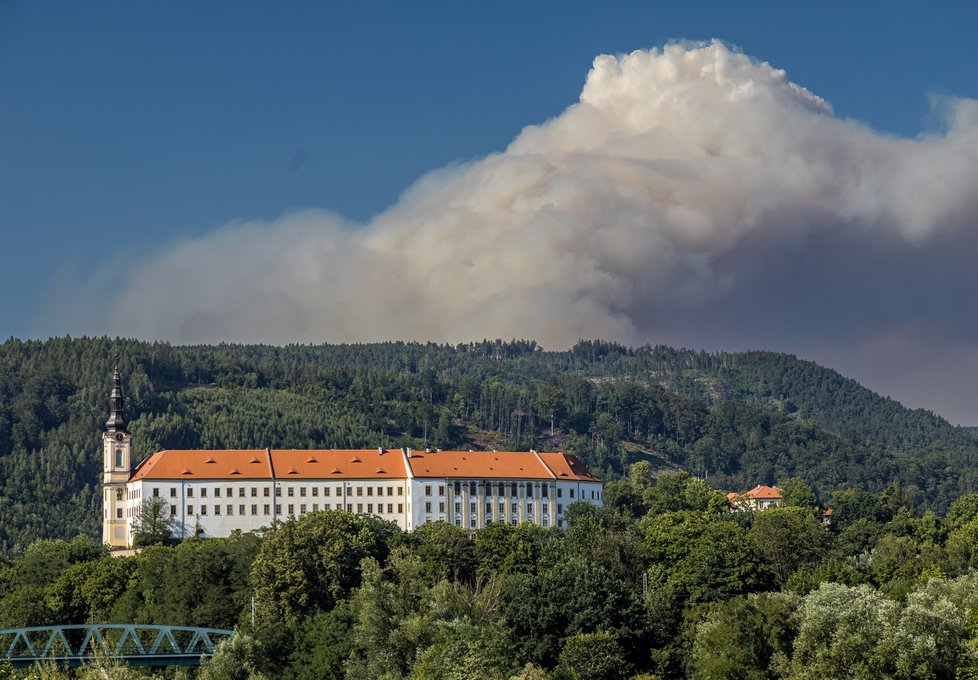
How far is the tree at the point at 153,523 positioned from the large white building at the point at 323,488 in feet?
3.27

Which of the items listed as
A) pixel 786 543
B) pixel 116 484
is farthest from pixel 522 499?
pixel 786 543

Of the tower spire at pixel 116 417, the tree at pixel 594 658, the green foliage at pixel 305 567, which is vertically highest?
the tower spire at pixel 116 417

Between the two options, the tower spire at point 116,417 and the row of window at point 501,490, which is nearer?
the row of window at point 501,490

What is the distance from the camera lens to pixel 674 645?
113 m

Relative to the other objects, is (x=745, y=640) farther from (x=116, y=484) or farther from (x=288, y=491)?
(x=116, y=484)

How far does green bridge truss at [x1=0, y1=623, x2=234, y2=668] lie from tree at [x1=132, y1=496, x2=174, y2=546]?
26742 millimetres

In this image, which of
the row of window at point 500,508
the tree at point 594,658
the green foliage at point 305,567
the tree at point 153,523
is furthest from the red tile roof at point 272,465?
the tree at point 594,658

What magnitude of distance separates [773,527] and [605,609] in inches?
1176

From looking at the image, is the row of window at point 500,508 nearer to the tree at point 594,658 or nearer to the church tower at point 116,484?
the church tower at point 116,484

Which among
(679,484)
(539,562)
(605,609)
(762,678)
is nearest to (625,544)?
(539,562)

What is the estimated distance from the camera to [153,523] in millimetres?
163375

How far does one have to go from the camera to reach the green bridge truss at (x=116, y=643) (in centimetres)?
11762

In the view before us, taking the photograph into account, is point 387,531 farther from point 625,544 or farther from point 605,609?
point 605,609

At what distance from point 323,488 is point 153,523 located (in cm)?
1896
